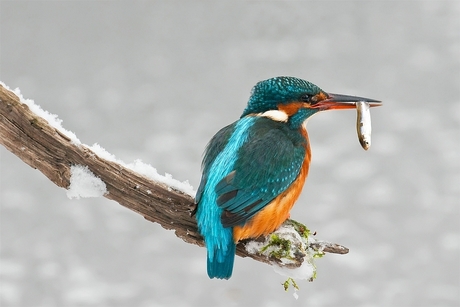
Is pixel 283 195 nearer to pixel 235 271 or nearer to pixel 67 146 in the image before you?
pixel 67 146

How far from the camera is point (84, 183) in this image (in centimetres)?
284

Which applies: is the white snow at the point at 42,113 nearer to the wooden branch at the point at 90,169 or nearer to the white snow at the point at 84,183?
the wooden branch at the point at 90,169

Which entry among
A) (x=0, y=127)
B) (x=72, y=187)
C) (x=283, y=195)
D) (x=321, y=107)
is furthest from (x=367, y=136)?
(x=0, y=127)

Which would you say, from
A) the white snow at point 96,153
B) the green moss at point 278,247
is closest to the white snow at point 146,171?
the white snow at point 96,153

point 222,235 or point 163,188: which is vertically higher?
point 163,188

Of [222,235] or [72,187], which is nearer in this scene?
[222,235]

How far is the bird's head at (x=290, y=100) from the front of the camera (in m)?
2.99

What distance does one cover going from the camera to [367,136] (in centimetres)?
306

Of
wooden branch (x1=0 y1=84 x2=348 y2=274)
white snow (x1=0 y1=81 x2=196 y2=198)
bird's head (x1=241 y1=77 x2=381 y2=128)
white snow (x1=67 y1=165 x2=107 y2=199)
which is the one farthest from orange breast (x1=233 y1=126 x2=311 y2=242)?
white snow (x1=67 y1=165 x2=107 y2=199)

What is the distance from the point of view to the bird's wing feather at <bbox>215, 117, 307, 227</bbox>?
8.68 ft

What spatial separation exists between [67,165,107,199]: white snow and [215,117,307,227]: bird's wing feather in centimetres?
54

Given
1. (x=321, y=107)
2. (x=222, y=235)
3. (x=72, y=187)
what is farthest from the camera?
(x=321, y=107)

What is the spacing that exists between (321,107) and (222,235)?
0.79 metres

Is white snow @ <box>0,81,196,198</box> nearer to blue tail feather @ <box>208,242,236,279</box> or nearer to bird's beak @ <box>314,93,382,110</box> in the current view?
blue tail feather @ <box>208,242,236,279</box>
